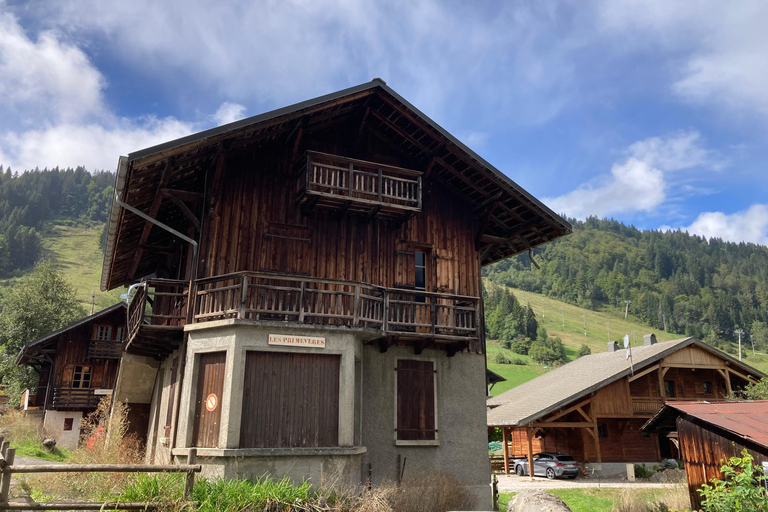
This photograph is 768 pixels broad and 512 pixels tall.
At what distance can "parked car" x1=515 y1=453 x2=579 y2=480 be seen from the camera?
29.0 m

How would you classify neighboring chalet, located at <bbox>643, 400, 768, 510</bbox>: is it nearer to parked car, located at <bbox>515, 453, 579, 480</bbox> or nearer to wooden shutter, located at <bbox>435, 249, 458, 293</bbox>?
wooden shutter, located at <bbox>435, 249, 458, 293</bbox>

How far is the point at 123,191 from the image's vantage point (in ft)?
42.5

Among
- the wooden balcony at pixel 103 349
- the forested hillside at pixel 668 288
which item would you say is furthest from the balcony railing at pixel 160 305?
the forested hillside at pixel 668 288

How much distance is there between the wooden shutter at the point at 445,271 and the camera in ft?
55.8

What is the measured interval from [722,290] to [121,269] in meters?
196

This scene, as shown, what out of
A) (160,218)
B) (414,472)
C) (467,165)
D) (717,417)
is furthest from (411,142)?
(717,417)

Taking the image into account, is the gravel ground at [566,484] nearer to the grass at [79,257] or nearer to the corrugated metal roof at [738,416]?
the corrugated metal roof at [738,416]

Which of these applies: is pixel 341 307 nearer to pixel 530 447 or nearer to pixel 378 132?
pixel 378 132

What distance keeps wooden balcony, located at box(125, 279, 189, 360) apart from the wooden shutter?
274 inches

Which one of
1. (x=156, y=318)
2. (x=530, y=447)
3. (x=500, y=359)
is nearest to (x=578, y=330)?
(x=500, y=359)

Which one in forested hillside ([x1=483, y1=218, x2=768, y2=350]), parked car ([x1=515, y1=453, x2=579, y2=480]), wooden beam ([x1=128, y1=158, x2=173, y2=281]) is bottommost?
parked car ([x1=515, y1=453, x2=579, y2=480])

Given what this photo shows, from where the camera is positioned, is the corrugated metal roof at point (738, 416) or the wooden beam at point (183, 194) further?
the wooden beam at point (183, 194)

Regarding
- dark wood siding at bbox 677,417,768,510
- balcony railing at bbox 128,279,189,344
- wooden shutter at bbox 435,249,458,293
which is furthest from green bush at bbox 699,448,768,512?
balcony railing at bbox 128,279,189,344

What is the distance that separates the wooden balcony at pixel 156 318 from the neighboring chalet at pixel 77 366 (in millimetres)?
18612
